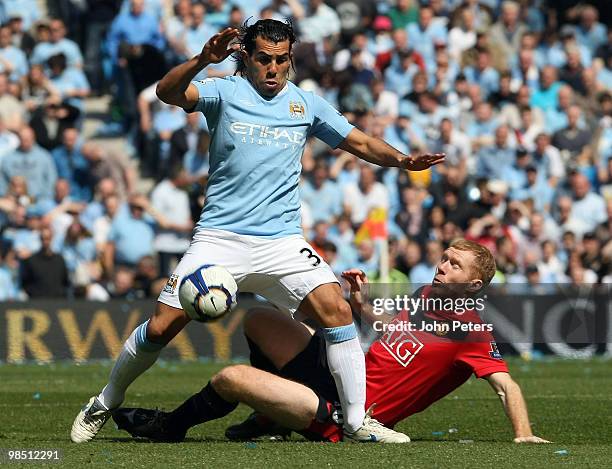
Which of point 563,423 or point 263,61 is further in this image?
point 563,423

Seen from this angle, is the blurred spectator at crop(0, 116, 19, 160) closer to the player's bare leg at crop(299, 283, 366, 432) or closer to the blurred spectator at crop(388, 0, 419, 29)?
the blurred spectator at crop(388, 0, 419, 29)

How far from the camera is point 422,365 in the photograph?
829 cm

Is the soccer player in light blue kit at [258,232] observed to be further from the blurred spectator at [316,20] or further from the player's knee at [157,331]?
the blurred spectator at [316,20]

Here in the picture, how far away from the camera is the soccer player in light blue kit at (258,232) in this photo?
26.5 feet

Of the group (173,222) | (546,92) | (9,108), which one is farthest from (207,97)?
(546,92)

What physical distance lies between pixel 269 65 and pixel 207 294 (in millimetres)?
1505

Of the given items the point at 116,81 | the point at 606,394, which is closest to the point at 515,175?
the point at 116,81

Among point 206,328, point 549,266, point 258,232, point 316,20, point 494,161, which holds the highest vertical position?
point 316,20

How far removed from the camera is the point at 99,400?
8.26 m

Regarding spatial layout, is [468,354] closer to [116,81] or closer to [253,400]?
[253,400]

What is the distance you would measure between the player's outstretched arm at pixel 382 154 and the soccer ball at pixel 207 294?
1416mm

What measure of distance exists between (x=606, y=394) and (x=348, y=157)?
25.9ft

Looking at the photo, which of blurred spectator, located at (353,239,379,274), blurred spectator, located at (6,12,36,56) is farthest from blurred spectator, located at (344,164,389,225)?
blurred spectator, located at (6,12,36,56)

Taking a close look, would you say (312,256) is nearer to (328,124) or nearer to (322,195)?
(328,124)
